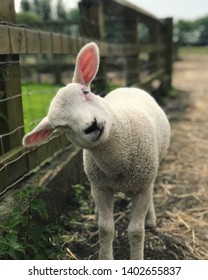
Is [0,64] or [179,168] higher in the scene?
[0,64]

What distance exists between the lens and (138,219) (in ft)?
8.18

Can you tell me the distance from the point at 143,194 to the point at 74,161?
125 centimetres

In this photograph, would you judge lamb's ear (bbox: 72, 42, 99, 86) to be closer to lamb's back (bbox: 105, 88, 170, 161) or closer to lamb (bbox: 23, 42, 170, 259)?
lamb (bbox: 23, 42, 170, 259)

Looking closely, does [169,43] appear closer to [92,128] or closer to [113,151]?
[113,151]

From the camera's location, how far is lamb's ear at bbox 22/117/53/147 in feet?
7.14

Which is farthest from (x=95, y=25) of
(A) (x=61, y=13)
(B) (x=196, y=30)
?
(A) (x=61, y=13)

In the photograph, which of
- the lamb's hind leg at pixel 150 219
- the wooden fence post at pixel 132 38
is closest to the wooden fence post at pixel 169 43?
the wooden fence post at pixel 132 38

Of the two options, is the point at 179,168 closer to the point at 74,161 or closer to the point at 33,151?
the point at 74,161

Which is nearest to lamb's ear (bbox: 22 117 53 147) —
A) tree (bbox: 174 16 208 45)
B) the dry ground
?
the dry ground

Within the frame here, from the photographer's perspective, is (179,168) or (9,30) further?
(179,168)

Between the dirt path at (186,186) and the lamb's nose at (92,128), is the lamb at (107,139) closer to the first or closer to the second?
the lamb's nose at (92,128)

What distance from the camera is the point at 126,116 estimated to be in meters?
2.49

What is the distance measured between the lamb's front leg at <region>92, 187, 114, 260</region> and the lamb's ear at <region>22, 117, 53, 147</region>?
0.47 meters
